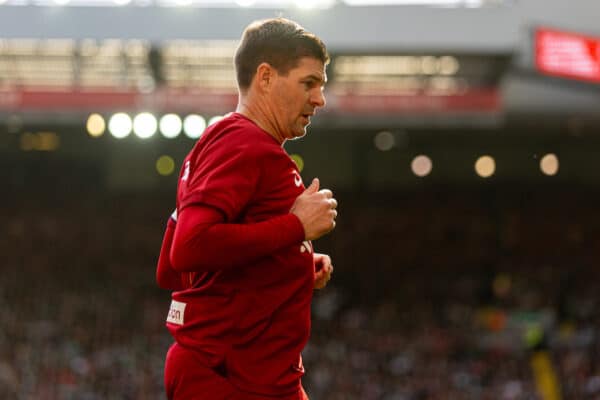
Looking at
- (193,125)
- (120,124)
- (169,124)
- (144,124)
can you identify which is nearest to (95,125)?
(120,124)

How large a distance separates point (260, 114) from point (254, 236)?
36cm

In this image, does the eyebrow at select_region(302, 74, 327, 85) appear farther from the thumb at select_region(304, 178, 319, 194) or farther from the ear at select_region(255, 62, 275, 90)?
the thumb at select_region(304, 178, 319, 194)

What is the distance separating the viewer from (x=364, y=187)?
83.6 ft

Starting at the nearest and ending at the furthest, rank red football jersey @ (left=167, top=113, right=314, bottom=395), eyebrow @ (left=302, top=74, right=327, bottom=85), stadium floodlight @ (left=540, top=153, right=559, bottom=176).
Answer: red football jersey @ (left=167, top=113, right=314, bottom=395), eyebrow @ (left=302, top=74, right=327, bottom=85), stadium floodlight @ (left=540, top=153, right=559, bottom=176)

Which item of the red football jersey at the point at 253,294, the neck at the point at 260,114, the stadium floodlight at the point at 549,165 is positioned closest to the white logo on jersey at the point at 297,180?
the red football jersey at the point at 253,294

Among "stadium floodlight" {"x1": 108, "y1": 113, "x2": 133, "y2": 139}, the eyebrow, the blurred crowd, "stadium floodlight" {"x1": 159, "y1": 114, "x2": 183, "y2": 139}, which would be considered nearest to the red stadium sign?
the blurred crowd

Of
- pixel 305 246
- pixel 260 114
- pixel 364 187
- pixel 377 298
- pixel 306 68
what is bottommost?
pixel 377 298

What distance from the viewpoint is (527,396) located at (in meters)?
17.0

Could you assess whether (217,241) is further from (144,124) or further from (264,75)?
(144,124)

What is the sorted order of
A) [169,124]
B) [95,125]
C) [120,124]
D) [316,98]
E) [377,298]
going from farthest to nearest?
[377,298]
[95,125]
[120,124]
[169,124]
[316,98]

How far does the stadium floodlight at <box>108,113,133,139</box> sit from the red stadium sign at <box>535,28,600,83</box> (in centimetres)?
873

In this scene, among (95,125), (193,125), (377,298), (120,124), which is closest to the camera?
(193,125)

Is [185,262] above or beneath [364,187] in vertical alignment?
above

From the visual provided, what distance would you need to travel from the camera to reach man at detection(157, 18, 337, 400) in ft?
6.57
